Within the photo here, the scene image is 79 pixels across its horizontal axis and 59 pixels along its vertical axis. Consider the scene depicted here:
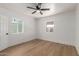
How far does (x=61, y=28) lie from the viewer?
99.3 inches

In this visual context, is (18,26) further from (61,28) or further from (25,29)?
(61,28)

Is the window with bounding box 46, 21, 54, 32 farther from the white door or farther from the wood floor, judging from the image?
the white door

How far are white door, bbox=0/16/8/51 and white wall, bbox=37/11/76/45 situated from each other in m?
1.23

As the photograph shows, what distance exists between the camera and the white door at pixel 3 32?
92.0 inches

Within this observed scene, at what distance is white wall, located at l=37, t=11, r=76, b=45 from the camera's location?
2139 mm

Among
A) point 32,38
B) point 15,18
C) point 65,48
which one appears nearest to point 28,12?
point 15,18

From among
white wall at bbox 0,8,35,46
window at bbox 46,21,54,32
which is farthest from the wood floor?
window at bbox 46,21,54,32

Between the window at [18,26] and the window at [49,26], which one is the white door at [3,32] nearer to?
the window at [18,26]

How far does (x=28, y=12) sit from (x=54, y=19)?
95 centimetres

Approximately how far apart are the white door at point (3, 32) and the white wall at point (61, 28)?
4.05ft

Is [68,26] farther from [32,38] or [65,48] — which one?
[32,38]

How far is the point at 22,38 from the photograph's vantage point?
2.28 metres

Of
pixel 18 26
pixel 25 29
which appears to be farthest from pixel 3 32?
pixel 25 29

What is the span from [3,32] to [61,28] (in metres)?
2.14
